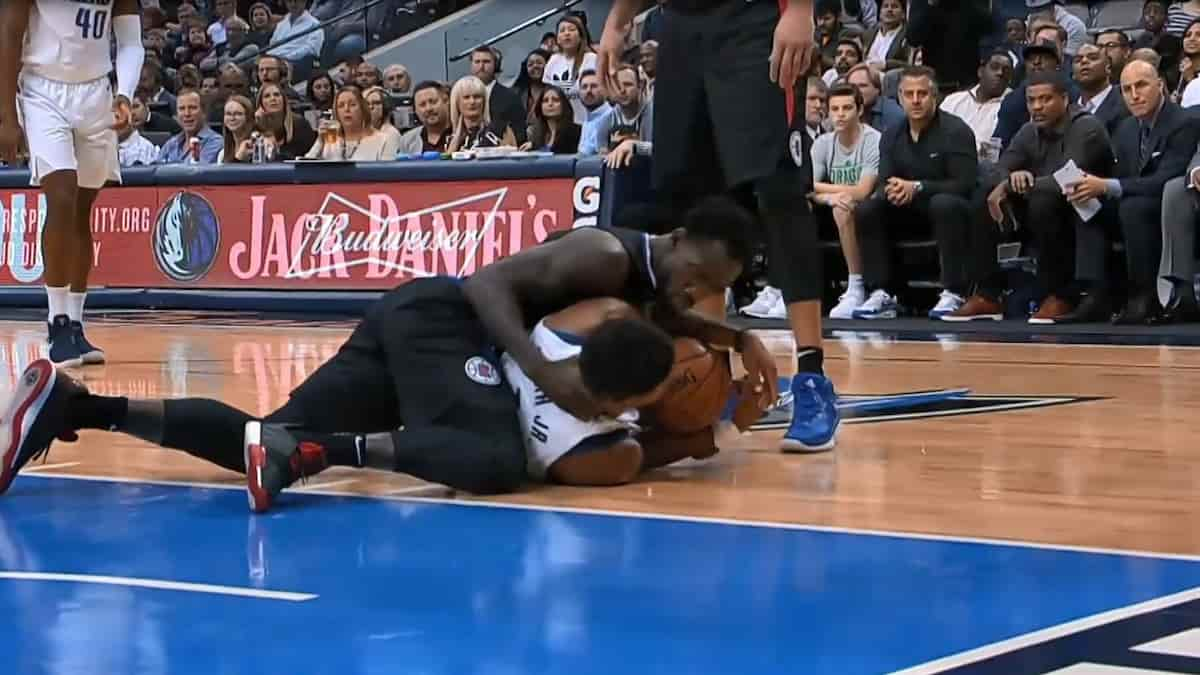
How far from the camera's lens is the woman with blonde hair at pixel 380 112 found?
11219 millimetres

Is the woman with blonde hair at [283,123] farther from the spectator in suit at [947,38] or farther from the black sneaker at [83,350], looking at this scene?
the black sneaker at [83,350]

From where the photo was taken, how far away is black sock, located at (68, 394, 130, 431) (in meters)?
3.81

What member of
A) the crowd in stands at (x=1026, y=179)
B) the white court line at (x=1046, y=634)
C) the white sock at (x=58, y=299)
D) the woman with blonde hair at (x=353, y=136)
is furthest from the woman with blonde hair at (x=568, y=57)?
the white court line at (x=1046, y=634)

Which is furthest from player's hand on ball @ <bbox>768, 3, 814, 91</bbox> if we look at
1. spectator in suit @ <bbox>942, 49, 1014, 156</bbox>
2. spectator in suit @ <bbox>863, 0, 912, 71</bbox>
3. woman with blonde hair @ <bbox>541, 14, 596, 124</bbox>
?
woman with blonde hair @ <bbox>541, 14, 596, 124</bbox>

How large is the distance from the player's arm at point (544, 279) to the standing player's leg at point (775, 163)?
0.58 metres

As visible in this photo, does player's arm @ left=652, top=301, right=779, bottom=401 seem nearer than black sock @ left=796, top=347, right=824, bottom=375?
Yes

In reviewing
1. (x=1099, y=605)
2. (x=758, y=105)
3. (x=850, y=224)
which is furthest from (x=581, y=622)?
(x=850, y=224)

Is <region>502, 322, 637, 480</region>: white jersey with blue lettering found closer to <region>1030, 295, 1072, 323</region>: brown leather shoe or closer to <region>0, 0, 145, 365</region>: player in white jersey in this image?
<region>0, 0, 145, 365</region>: player in white jersey

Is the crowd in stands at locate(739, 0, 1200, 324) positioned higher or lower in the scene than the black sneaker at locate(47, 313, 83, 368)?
higher

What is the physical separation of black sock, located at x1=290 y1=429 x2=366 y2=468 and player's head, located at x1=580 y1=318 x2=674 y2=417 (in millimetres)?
528

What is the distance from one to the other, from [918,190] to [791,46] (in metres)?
5.57

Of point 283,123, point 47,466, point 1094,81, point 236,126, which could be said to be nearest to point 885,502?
point 47,466

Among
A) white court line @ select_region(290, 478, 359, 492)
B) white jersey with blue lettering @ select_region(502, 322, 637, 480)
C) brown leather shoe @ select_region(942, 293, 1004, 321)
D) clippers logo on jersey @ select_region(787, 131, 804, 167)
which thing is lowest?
white court line @ select_region(290, 478, 359, 492)

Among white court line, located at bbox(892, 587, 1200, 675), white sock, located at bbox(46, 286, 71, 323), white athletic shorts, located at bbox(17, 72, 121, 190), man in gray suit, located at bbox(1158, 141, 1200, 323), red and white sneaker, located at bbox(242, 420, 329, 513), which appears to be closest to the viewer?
white court line, located at bbox(892, 587, 1200, 675)
